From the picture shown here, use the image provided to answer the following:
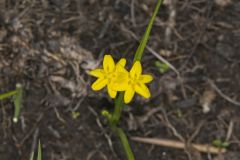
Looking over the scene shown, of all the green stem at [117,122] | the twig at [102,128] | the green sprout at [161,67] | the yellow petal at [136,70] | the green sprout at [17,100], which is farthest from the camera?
the green sprout at [161,67]

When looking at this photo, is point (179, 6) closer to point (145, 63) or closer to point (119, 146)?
point (145, 63)

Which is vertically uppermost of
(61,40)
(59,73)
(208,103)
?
(61,40)

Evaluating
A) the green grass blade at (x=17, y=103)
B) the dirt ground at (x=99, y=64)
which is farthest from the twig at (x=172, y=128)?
the green grass blade at (x=17, y=103)

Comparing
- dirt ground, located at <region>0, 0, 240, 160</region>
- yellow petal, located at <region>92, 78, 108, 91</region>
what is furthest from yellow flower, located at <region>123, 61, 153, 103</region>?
dirt ground, located at <region>0, 0, 240, 160</region>

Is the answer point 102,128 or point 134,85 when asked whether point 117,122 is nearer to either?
point 102,128

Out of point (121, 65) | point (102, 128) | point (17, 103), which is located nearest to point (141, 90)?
point (121, 65)

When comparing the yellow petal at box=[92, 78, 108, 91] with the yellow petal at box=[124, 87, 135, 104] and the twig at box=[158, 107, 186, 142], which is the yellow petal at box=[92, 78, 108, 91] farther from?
the twig at box=[158, 107, 186, 142]

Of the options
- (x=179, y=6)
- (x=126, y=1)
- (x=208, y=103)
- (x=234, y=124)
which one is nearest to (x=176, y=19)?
(x=179, y=6)

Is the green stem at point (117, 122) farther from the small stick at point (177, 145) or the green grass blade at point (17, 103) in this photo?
Result: the green grass blade at point (17, 103)
